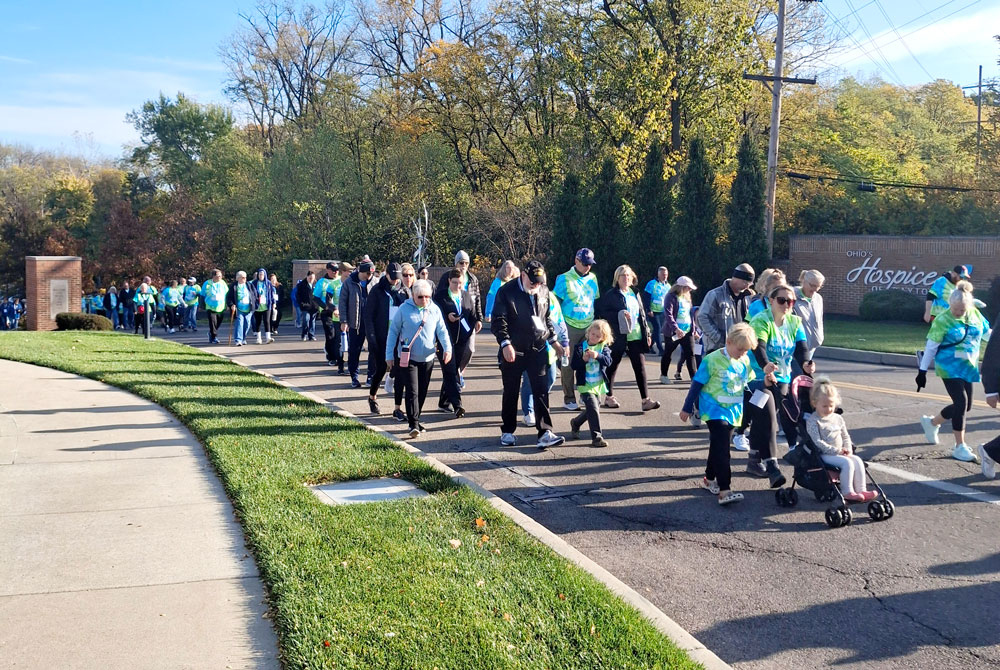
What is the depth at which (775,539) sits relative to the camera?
6.35 metres

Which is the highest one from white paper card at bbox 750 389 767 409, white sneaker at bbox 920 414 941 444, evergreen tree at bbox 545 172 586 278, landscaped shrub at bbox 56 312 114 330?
evergreen tree at bbox 545 172 586 278

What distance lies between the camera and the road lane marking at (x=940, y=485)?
7398 millimetres

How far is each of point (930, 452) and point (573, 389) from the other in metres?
4.38

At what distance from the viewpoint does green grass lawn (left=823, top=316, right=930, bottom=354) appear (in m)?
19.6

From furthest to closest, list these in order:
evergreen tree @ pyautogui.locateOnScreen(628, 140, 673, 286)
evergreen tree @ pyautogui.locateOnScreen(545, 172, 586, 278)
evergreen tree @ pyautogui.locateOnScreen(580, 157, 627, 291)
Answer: evergreen tree @ pyautogui.locateOnScreen(545, 172, 586, 278) < evergreen tree @ pyautogui.locateOnScreen(580, 157, 627, 291) < evergreen tree @ pyautogui.locateOnScreen(628, 140, 673, 286)

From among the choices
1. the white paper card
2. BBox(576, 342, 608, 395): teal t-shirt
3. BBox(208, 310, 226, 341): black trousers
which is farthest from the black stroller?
BBox(208, 310, 226, 341): black trousers

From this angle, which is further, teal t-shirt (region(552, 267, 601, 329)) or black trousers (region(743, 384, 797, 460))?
teal t-shirt (region(552, 267, 601, 329))

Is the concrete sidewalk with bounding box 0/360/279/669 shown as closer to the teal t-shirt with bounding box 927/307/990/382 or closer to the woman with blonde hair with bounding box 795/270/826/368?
the woman with blonde hair with bounding box 795/270/826/368

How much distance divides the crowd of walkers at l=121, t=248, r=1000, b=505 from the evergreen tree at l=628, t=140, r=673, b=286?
16.6 meters

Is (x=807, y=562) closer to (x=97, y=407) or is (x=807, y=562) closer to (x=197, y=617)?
(x=197, y=617)

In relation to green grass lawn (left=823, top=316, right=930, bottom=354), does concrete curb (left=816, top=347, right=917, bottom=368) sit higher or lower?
lower

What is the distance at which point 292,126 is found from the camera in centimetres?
5538

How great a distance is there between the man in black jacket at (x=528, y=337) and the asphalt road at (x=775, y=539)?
44cm

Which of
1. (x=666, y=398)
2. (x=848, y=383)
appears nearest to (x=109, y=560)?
(x=666, y=398)
